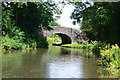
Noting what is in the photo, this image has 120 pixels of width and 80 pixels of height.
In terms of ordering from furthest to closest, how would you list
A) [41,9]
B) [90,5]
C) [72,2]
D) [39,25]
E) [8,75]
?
[39,25], [41,9], [72,2], [90,5], [8,75]

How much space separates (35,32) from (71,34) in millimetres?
13410

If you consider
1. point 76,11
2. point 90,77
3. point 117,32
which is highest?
point 76,11

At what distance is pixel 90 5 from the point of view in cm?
2141

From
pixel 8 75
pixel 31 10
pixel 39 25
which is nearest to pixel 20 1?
pixel 31 10

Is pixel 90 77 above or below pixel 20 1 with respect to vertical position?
below

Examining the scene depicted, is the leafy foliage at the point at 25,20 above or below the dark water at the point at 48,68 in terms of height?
above

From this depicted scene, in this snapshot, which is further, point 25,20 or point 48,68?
point 25,20

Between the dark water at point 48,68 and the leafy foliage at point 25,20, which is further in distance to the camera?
the leafy foliage at point 25,20

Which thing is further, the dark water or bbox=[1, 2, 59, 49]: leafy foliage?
bbox=[1, 2, 59, 49]: leafy foliage

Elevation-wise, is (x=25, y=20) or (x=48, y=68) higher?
(x=25, y=20)

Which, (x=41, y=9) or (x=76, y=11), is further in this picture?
(x=41, y=9)

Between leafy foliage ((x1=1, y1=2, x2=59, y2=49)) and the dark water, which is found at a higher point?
leafy foliage ((x1=1, y1=2, x2=59, y2=49))

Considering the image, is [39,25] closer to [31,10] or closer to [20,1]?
[31,10]

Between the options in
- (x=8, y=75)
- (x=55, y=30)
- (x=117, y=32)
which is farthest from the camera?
(x=55, y=30)
